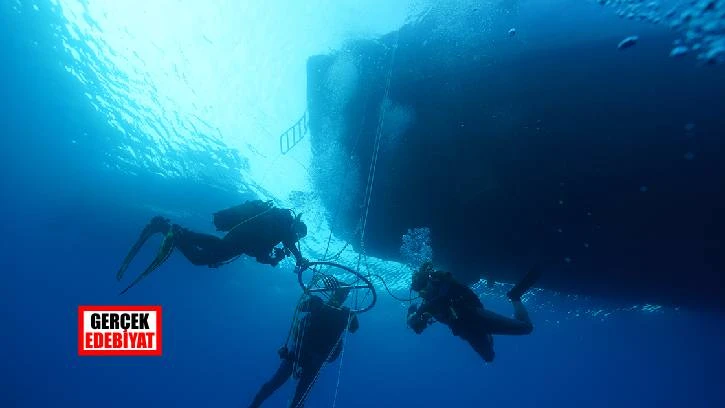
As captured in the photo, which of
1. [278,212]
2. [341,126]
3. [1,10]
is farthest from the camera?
[1,10]

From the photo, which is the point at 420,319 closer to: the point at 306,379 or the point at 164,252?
the point at 306,379

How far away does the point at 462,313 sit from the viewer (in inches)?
245

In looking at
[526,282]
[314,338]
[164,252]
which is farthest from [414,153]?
[164,252]

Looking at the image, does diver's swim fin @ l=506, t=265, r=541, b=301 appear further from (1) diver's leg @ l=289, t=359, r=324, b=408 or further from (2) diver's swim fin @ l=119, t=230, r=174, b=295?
(2) diver's swim fin @ l=119, t=230, r=174, b=295

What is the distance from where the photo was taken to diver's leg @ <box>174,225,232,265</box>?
580cm

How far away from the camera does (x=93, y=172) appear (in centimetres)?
2144

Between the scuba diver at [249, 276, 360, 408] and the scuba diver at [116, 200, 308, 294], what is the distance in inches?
35.8

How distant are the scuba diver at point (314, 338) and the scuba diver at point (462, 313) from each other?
143 cm

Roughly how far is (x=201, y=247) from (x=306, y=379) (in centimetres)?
322

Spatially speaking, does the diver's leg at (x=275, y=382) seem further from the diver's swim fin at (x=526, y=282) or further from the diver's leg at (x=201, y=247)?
the diver's swim fin at (x=526, y=282)

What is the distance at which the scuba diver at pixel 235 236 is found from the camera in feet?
19.1

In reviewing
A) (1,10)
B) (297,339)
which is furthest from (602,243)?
(1,10)

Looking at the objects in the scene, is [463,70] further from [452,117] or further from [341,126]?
[341,126]

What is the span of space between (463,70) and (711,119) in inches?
169
